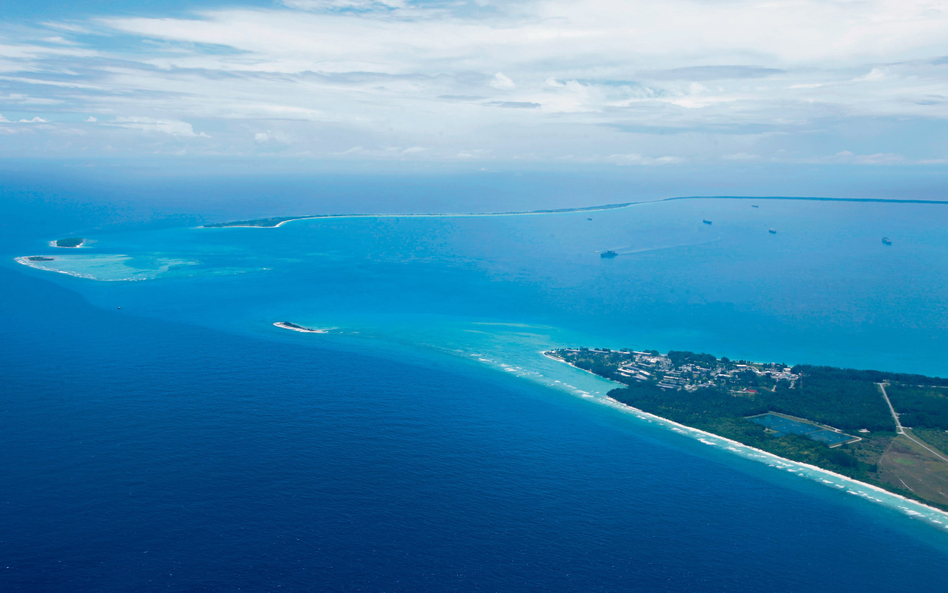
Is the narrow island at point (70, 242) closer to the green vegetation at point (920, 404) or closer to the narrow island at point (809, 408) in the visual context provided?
the narrow island at point (809, 408)

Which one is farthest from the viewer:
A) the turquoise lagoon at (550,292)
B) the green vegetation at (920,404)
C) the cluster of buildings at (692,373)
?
the turquoise lagoon at (550,292)

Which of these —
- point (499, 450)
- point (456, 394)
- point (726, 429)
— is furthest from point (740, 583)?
point (456, 394)

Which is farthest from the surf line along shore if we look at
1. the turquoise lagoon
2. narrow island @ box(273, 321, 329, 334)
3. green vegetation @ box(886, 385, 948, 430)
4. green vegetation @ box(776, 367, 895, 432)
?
narrow island @ box(273, 321, 329, 334)

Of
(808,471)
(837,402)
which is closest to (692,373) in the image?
(837,402)

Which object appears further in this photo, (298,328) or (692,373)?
(298,328)

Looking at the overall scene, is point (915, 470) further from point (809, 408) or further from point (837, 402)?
point (837, 402)

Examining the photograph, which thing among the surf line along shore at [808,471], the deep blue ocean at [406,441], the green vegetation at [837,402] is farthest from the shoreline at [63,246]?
the green vegetation at [837,402]

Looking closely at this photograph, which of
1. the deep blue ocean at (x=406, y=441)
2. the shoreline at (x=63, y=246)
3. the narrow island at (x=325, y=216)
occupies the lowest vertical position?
the deep blue ocean at (x=406, y=441)
